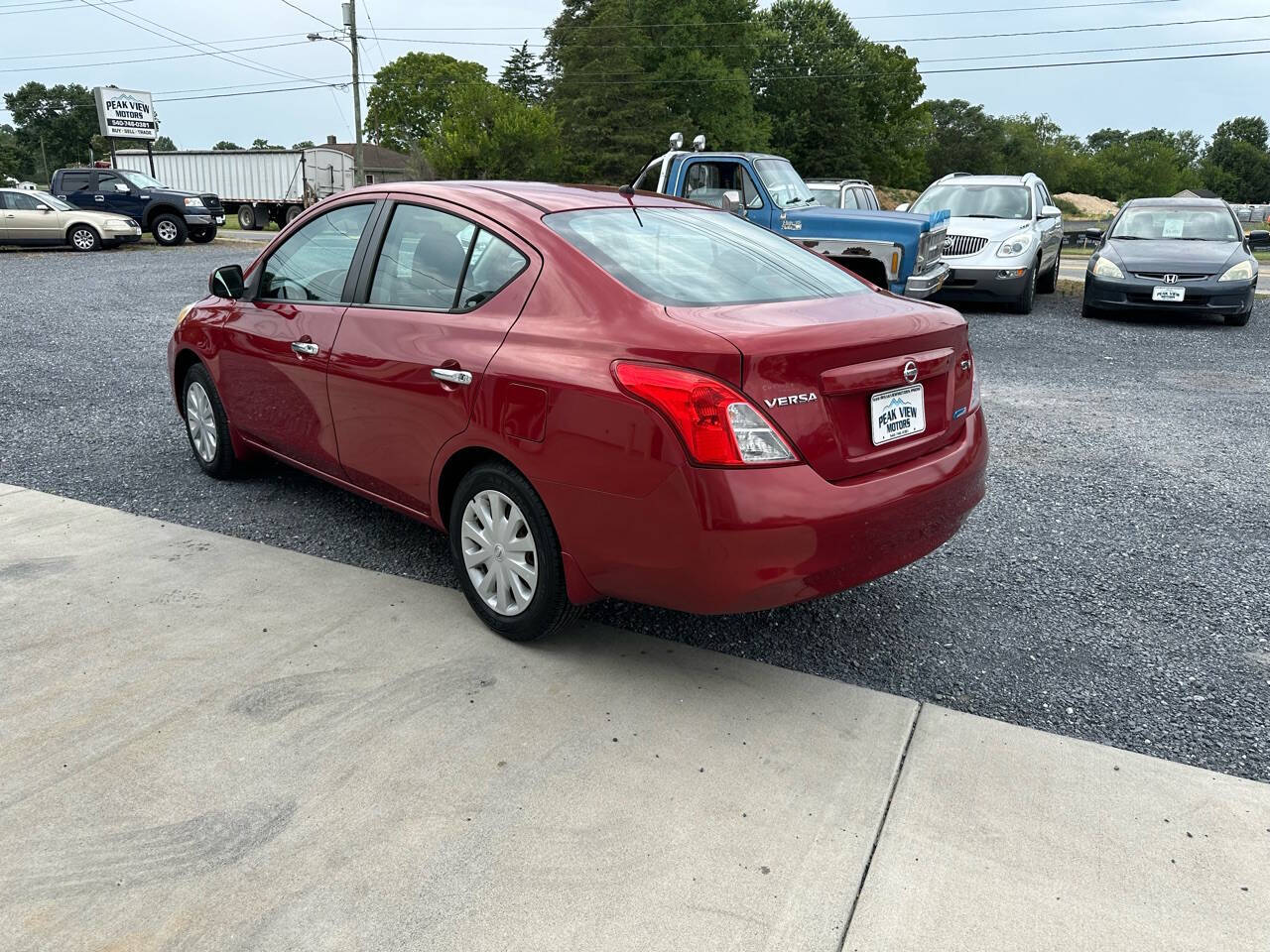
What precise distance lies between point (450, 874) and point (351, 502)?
9.48 feet

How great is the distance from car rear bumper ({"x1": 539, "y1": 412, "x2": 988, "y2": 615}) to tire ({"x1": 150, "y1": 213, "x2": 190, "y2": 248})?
2465cm

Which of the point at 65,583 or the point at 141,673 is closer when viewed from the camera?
the point at 141,673

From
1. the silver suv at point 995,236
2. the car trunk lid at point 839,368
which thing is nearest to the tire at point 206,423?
the car trunk lid at point 839,368

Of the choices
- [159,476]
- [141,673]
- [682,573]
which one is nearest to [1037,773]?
[682,573]

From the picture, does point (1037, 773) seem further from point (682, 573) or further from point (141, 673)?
point (141, 673)

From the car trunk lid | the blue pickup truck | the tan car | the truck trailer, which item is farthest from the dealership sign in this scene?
the car trunk lid

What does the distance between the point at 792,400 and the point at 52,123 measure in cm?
13640

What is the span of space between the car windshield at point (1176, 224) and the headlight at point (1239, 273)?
3.03 feet

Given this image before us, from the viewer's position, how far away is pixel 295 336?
4.14 m

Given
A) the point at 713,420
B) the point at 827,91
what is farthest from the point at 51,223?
the point at 827,91

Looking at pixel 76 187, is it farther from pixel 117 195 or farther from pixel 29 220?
pixel 29 220

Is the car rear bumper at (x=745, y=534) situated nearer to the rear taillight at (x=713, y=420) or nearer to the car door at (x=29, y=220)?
the rear taillight at (x=713, y=420)

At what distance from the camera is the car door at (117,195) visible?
24.1 meters

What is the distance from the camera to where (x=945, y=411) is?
3.31m
